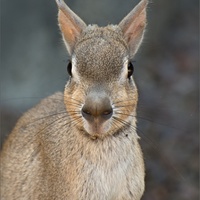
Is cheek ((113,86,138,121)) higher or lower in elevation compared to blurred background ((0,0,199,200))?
lower

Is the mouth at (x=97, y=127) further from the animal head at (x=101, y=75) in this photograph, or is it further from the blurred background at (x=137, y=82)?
the blurred background at (x=137, y=82)

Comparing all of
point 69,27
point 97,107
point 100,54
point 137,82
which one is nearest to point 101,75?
point 100,54

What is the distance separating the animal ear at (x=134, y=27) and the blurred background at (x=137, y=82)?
117 inches

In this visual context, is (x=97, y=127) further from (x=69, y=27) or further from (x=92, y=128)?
(x=69, y=27)

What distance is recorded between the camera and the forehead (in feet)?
22.2

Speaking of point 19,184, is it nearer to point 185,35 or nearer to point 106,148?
point 106,148

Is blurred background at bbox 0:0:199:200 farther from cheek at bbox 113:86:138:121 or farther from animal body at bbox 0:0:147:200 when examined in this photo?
cheek at bbox 113:86:138:121

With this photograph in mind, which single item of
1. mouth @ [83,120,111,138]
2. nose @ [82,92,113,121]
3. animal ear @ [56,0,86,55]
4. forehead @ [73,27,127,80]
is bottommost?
mouth @ [83,120,111,138]

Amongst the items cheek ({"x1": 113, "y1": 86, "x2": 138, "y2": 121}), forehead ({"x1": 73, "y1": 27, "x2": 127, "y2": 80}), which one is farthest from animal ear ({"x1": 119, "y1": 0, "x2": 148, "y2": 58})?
cheek ({"x1": 113, "y1": 86, "x2": 138, "y2": 121})

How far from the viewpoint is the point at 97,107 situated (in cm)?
649

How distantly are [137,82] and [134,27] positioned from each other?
4194 millimetres

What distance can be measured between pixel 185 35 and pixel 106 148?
21.1 ft

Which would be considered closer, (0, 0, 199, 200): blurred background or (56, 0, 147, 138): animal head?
(56, 0, 147, 138): animal head

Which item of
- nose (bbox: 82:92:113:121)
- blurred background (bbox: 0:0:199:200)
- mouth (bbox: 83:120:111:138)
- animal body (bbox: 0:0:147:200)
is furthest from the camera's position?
blurred background (bbox: 0:0:199:200)
